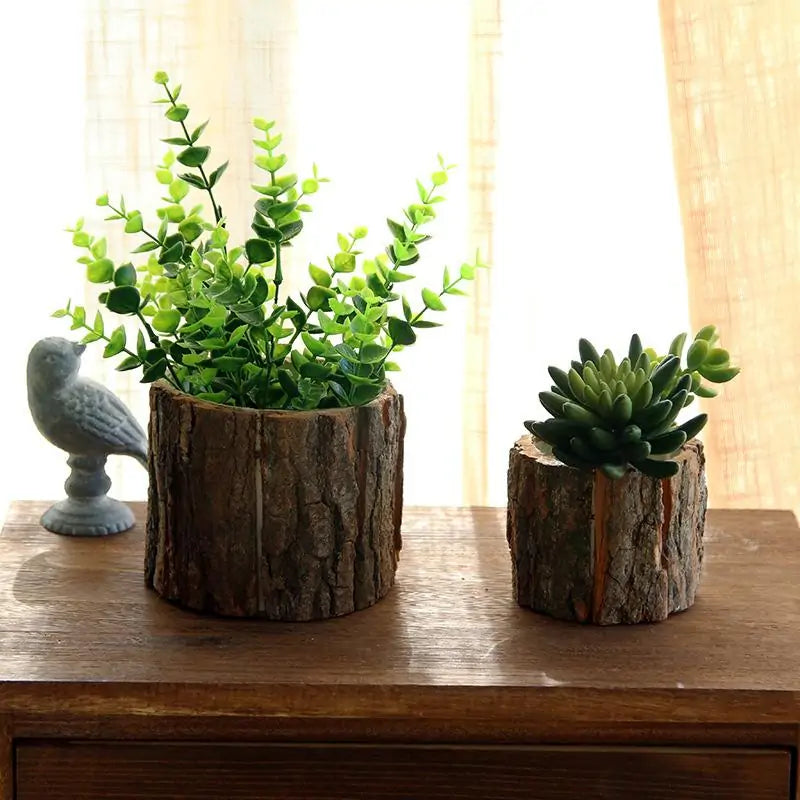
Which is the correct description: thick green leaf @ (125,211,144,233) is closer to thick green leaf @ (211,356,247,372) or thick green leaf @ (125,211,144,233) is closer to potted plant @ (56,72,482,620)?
potted plant @ (56,72,482,620)

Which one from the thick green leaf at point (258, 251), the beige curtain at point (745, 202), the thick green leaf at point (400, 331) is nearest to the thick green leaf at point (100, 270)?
the thick green leaf at point (258, 251)

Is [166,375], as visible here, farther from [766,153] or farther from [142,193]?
[766,153]

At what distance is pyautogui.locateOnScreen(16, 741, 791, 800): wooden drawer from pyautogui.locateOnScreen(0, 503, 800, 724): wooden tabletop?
37 mm

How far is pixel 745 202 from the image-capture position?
1.42 m

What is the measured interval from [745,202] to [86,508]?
2.53ft

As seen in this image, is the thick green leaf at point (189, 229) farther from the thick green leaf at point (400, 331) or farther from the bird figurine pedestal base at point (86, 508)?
the bird figurine pedestal base at point (86, 508)

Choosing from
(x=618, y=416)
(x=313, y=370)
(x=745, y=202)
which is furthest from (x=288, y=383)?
(x=745, y=202)

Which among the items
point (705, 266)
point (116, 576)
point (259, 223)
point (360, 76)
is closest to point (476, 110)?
point (360, 76)

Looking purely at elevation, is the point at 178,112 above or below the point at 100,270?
above

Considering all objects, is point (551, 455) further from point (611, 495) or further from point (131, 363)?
point (131, 363)

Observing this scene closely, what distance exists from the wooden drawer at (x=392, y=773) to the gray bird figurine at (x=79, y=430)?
11.5 inches

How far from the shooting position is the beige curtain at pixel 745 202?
1387 mm

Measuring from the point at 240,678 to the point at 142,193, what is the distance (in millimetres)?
709

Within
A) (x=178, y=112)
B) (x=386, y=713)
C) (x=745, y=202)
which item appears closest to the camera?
(x=386, y=713)
